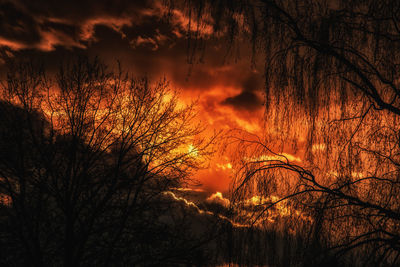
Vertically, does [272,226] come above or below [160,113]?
below

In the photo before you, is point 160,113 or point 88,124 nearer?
point 88,124

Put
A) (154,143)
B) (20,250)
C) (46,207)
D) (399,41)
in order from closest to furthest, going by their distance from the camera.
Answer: (399,41) < (20,250) < (46,207) < (154,143)

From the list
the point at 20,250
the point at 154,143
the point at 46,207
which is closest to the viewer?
the point at 20,250

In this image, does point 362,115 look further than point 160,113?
No

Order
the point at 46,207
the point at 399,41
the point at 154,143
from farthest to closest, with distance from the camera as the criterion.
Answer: the point at 154,143 < the point at 46,207 < the point at 399,41

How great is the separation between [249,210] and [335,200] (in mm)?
652

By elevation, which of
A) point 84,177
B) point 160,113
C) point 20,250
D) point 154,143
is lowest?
point 20,250

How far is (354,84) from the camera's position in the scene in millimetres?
2482

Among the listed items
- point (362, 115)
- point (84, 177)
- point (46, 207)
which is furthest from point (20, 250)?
point (362, 115)

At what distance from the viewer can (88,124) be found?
1097 centimetres

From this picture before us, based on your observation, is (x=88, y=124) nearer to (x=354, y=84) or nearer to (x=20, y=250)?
(x=20, y=250)

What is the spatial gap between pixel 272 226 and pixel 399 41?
5.48ft

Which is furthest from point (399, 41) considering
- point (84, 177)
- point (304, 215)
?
point (84, 177)

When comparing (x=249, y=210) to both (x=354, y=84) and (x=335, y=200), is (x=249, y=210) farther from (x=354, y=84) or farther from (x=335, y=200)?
(x=354, y=84)
